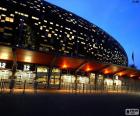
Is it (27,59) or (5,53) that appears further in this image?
(27,59)

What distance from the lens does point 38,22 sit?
8506 centimetres

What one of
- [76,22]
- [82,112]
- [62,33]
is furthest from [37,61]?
[76,22]

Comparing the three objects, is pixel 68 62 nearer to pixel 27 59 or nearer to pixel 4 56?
pixel 27 59

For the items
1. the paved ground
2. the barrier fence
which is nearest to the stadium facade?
the barrier fence

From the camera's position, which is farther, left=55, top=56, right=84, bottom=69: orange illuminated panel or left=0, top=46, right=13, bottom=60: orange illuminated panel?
left=55, top=56, right=84, bottom=69: orange illuminated panel

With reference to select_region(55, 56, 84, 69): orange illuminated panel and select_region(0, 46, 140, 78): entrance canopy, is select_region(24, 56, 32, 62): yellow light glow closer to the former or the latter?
select_region(0, 46, 140, 78): entrance canopy

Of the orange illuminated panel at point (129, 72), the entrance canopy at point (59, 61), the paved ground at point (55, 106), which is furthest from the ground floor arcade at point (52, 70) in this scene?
the paved ground at point (55, 106)

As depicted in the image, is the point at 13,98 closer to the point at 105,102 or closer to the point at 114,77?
the point at 105,102

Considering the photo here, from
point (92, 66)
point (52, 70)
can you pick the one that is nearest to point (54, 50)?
point (92, 66)

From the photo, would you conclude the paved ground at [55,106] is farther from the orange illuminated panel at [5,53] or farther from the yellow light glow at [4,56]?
the yellow light glow at [4,56]

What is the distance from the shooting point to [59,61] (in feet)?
95.8

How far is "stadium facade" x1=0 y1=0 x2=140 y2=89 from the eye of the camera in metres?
27.5

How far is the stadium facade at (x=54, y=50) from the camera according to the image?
90.3 feet

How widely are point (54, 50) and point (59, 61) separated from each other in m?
57.8
